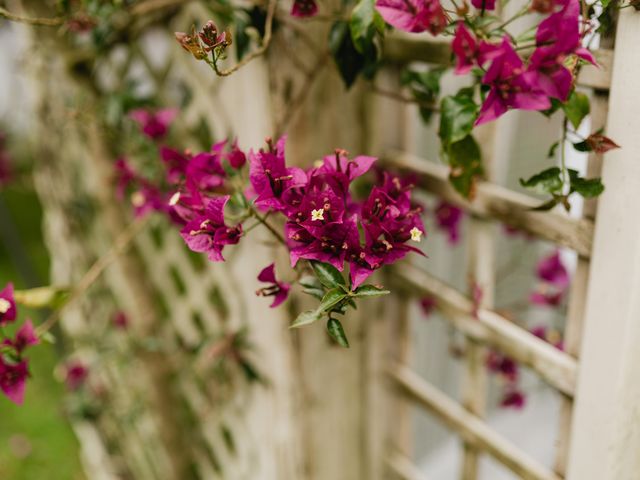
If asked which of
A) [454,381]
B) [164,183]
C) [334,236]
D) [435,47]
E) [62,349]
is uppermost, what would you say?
[435,47]

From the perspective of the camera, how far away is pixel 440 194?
3.30 feet

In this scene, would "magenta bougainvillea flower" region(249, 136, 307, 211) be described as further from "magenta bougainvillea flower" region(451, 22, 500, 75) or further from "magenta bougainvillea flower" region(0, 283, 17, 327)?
"magenta bougainvillea flower" region(0, 283, 17, 327)

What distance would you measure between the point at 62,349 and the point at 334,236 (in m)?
1.62

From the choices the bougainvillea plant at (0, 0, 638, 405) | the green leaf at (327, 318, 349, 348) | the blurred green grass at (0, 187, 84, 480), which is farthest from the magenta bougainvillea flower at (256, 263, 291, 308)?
the blurred green grass at (0, 187, 84, 480)

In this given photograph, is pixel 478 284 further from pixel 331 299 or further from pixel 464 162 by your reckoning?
pixel 331 299

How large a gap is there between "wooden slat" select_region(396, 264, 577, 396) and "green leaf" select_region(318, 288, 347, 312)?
46 cm

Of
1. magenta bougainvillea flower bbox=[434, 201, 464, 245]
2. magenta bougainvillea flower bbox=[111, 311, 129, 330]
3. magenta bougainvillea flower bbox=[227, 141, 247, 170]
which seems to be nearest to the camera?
magenta bougainvillea flower bbox=[227, 141, 247, 170]

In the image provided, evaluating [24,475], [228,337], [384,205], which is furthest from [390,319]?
[24,475]

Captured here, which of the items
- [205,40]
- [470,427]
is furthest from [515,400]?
[205,40]

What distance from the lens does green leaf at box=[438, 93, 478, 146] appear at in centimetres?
69

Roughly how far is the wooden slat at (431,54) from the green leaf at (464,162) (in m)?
0.11

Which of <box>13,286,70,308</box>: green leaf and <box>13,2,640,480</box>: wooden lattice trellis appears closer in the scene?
<box>13,2,640,480</box>: wooden lattice trellis

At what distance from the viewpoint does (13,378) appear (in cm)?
77

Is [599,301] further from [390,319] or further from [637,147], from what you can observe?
[390,319]
